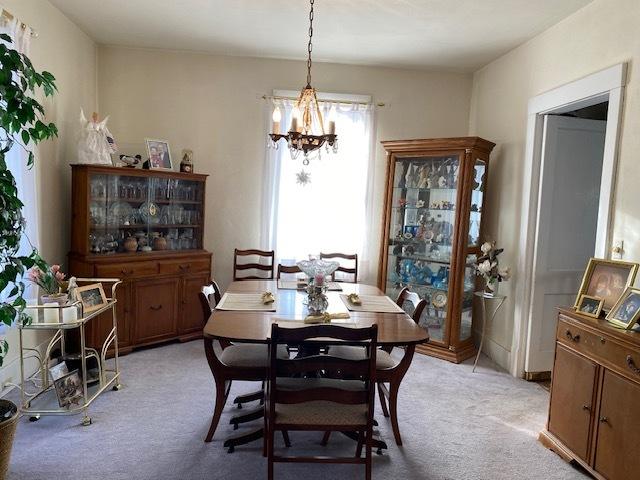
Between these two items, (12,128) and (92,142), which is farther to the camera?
(92,142)

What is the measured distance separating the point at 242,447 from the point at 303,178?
2785 mm

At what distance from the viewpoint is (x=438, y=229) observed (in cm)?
434

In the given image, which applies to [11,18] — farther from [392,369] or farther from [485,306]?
[485,306]

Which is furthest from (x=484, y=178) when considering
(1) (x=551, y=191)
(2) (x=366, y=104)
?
(2) (x=366, y=104)

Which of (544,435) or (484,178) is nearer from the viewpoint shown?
(544,435)

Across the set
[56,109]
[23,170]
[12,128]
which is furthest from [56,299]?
[56,109]

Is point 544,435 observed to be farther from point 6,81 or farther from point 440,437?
point 6,81

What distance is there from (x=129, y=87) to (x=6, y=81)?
→ 9.65 ft

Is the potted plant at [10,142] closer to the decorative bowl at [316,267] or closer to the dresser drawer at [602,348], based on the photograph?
the decorative bowl at [316,267]

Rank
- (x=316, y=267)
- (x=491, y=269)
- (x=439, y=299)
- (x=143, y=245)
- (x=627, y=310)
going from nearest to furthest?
1. (x=627, y=310)
2. (x=316, y=267)
3. (x=491, y=269)
4. (x=143, y=245)
5. (x=439, y=299)

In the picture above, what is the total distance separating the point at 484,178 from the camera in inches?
166

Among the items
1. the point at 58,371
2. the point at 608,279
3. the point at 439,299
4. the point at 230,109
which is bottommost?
the point at 58,371

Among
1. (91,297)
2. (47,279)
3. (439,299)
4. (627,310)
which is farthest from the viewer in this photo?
(439,299)

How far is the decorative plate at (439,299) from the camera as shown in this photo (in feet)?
14.0
